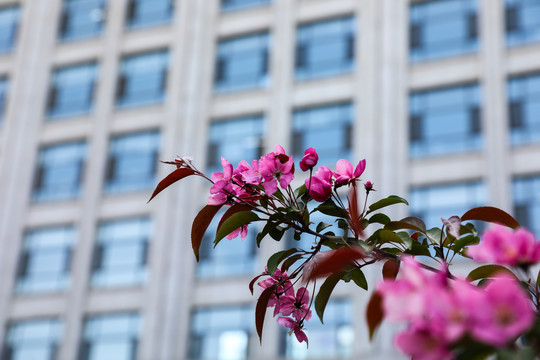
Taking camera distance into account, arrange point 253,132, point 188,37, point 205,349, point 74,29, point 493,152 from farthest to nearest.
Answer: point 74,29 → point 188,37 → point 253,132 → point 205,349 → point 493,152

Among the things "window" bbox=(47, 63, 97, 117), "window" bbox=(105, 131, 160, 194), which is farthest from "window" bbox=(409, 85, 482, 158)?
"window" bbox=(47, 63, 97, 117)

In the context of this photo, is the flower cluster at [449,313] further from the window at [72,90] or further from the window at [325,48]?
the window at [72,90]

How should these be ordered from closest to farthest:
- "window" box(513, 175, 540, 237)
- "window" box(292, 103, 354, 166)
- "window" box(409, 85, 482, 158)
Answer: "window" box(513, 175, 540, 237), "window" box(409, 85, 482, 158), "window" box(292, 103, 354, 166)

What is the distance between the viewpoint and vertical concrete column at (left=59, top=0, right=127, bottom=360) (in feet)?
62.1

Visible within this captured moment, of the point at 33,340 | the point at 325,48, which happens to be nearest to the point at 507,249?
the point at 325,48

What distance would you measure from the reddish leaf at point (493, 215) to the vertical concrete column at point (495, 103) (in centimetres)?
1496

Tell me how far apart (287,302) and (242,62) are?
60.5 ft

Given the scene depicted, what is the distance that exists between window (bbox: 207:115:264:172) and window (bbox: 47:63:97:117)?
3902 millimetres

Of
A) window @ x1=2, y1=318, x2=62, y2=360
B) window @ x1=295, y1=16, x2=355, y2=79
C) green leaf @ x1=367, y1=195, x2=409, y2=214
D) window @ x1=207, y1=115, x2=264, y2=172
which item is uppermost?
window @ x1=295, y1=16, x2=355, y2=79

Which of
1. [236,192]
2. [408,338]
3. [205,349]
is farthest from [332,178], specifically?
[205,349]

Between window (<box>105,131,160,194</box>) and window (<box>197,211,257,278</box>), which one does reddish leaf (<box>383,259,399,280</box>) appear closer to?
window (<box>197,211,257,278</box>)

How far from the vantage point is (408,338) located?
0.94 m

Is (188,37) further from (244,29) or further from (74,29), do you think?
(74,29)

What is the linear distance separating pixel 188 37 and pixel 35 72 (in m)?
4.47
